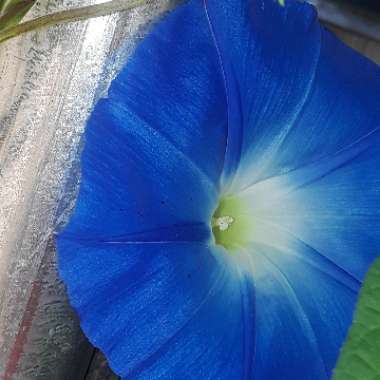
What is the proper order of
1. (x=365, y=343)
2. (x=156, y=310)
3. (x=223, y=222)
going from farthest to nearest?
(x=223, y=222) → (x=156, y=310) → (x=365, y=343)

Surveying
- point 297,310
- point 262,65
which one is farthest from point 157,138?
point 297,310

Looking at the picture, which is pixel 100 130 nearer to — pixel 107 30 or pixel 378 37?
pixel 107 30

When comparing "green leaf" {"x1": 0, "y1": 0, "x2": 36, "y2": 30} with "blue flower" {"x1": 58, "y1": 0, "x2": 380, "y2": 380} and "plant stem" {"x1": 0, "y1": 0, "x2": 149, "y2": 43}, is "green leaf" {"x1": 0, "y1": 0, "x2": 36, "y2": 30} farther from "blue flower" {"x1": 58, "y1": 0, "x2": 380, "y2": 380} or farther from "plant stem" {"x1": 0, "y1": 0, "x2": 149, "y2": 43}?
"blue flower" {"x1": 58, "y1": 0, "x2": 380, "y2": 380}

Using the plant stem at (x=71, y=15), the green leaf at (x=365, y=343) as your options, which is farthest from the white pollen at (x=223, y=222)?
the green leaf at (x=365, y=343)

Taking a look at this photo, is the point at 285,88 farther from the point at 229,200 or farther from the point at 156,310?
the point at 156,310

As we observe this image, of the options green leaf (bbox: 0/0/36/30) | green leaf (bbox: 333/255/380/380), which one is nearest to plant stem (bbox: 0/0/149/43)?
green leaf (bbox: 0/0/36/30)

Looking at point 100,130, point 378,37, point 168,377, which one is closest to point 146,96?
point 100,130
